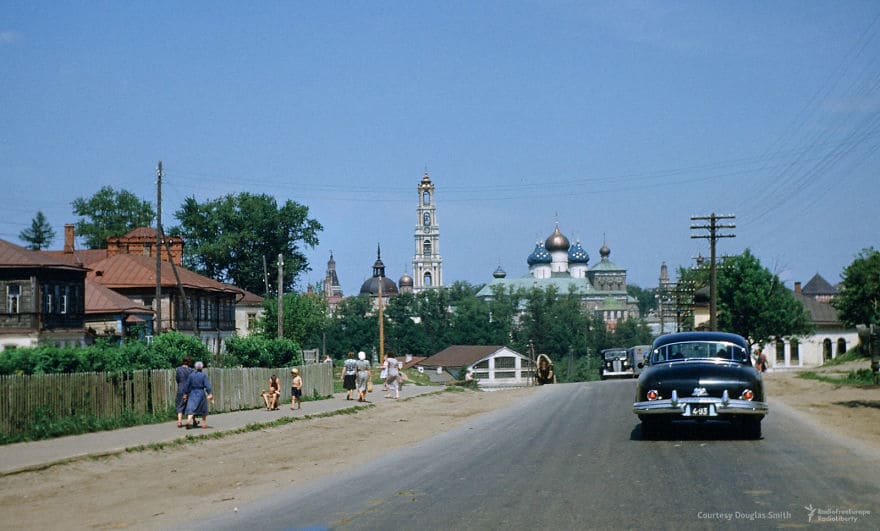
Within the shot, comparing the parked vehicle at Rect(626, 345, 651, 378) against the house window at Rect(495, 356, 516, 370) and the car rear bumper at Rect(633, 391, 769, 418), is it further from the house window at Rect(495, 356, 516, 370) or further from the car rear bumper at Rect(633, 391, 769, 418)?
the house window at Rect(495, 356, 516, 370)

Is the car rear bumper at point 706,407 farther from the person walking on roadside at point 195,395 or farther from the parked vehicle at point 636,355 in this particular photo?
the parked vehicle at point 636,355

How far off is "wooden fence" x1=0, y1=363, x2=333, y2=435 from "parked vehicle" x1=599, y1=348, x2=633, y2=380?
136ft

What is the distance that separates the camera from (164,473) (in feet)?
52.6

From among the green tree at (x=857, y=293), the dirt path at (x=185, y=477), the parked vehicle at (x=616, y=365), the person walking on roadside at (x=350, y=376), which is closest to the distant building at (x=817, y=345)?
the green tree at (x=857, y=293)

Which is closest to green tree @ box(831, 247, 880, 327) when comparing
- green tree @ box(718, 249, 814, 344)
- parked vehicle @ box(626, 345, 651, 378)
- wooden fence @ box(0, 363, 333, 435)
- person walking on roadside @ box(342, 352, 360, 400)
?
green tree @ box(718, 249, 814, 344)

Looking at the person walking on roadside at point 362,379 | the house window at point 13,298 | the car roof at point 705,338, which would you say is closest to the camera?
the car roof at point 705,338

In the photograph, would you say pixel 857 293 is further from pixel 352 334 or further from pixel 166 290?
pixel 352 334

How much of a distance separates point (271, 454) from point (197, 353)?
14.4 meters

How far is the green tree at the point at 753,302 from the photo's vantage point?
81938mm

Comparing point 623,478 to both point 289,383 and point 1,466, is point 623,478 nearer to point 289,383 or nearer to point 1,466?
point 1,466

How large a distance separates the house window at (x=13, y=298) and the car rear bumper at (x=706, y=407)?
3874cm

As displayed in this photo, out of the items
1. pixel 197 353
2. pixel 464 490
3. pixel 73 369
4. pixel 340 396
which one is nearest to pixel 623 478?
pixel 464 490

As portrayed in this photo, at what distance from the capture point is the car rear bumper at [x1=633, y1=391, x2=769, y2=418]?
16078mm

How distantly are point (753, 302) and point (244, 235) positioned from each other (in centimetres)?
4251
